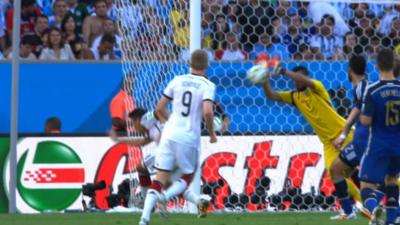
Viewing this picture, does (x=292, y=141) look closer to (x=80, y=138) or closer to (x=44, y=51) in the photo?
(x=80, y=138)

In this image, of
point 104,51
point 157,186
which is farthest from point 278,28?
point 157,186

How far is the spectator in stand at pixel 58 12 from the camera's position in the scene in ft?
69.7

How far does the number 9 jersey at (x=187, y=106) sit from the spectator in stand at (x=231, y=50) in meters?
4.96

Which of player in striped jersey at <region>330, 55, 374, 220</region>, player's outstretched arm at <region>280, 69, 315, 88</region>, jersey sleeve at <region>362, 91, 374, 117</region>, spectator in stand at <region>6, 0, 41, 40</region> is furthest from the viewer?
spectator in stand at <region>6, 0, 41, 40</region>

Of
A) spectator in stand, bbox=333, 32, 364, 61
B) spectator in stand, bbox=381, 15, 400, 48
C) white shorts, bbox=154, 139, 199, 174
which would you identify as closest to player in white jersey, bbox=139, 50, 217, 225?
white shorts, bbox=154, 139, 199, 174

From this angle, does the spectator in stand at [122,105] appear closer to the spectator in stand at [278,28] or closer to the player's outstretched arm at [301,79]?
the spectator in stand at [278,28]

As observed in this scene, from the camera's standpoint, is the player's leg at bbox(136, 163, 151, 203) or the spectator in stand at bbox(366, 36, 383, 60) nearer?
the player's leg at bbox(136, 163, 151, 203)

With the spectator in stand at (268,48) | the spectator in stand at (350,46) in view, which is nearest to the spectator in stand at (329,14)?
the spectator in stand at (350,46)

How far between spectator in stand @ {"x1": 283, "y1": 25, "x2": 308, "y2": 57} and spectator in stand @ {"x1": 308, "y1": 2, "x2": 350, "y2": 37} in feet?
1.33

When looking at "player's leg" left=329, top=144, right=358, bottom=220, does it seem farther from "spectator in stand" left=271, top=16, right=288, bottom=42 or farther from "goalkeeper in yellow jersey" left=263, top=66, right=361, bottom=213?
"spectator in stand" left=271, top=16, right=288, bottom=42

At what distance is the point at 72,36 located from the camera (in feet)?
A: 68.5

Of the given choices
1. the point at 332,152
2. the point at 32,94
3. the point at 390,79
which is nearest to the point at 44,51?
the point at 32,94

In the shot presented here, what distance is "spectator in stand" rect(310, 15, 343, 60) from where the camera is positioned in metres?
18.9

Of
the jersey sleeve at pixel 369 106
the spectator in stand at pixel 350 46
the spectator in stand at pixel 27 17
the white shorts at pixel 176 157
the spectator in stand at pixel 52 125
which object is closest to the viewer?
the jersey sleeve at pixel 369 106
